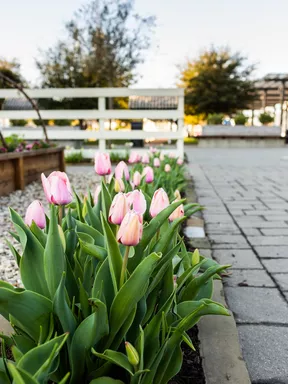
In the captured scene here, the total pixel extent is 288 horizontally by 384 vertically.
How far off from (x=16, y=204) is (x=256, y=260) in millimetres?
2703

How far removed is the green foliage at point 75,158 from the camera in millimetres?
9656

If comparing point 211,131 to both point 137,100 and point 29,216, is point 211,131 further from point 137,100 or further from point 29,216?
point 29,216

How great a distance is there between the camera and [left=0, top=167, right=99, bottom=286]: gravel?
8.14ft

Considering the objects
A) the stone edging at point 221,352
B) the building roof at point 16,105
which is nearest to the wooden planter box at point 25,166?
the stone edging at point 221,352

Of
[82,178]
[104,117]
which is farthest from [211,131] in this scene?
[82,178]

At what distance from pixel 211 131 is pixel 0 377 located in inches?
763

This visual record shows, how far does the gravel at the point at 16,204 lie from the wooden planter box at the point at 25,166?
12 cm

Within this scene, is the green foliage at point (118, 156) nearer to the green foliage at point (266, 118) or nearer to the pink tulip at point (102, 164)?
the pink tulip at point (102, 164)

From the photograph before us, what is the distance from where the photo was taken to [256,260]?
292 centimetres

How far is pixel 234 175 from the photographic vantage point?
8.09 meters

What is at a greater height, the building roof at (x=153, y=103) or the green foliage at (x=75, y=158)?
the building roof at (x=153, y=103)

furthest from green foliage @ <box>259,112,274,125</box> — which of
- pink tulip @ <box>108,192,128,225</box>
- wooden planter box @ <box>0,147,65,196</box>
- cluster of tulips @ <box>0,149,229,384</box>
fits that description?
pink tulip @ <box>108,192,128,225</box>

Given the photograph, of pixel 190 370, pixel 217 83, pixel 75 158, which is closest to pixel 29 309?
pixel 190 370

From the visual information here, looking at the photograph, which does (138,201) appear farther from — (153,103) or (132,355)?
(153,103)
